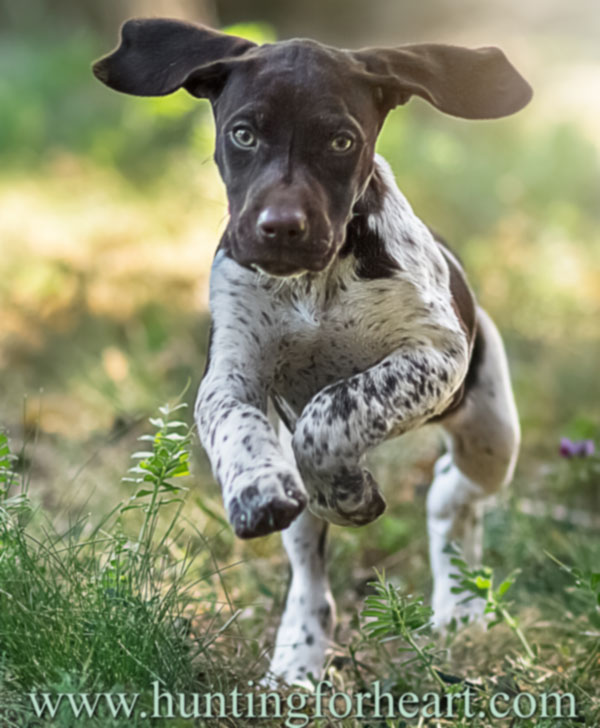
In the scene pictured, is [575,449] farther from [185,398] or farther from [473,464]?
[185,398]

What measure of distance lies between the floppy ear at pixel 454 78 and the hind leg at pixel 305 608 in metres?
1.23

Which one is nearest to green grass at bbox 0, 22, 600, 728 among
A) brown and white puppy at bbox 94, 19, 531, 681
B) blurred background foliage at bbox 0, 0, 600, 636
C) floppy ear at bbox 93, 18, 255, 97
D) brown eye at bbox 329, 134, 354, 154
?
blurred background foliage at bbox 0, 0, 600, 636

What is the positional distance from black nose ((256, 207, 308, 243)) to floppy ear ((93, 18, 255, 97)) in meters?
0.54

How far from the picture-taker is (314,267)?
2.75 meters

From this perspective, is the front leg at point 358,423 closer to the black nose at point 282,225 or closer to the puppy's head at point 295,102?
the puppy's head at point 295,102

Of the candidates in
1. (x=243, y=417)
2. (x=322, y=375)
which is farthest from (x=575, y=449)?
(x=243, y=417)

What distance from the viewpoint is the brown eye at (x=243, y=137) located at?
9.29ft

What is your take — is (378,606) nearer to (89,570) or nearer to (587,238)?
(89,570)

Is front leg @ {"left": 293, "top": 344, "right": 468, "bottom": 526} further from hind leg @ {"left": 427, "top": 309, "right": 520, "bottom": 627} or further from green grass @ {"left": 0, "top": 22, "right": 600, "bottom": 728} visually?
hind leg @ {"left": 427, "top": 309, "right": 520, "bottom": 627}

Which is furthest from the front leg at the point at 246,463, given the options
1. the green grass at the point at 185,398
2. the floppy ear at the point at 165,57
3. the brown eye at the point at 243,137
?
the floppy ear at the point at 165,57

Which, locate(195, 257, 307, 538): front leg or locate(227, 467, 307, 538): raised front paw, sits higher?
locate(195, 257, 307, 538): front leg

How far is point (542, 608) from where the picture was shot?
4.23 m

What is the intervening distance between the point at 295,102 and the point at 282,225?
0.36 metres

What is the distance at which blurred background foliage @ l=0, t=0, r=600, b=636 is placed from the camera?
546 centimetres
